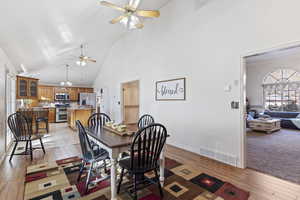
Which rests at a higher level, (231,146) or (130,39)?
(130,39)

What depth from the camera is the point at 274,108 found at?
744cm

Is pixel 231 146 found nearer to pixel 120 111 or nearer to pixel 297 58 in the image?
pixel 120 111

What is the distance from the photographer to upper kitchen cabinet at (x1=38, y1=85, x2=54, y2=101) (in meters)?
8.38

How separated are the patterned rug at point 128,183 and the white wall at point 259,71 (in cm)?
747

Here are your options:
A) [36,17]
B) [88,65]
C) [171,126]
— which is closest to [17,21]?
[36,17]

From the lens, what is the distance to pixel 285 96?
23.7ft

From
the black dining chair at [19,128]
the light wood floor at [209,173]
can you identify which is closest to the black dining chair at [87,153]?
the light wood floor at [209,173]

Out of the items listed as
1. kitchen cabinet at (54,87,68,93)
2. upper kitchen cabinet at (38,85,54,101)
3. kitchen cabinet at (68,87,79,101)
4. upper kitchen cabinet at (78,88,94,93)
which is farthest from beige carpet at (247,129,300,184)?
upper kitchen cabinet at (38,85,54,101)

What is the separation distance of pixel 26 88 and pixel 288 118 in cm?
1036

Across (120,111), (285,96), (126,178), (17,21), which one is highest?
(17,21)

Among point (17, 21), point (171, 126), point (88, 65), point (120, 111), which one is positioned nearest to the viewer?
point (17, 21)

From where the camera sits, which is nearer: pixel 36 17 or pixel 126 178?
pixel 126 178

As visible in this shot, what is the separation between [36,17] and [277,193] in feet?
15.6

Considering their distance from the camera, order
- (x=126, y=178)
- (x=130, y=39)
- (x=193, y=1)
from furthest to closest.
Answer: (x=130, y=39), (x=193, y=1), (x=126, y=178)
